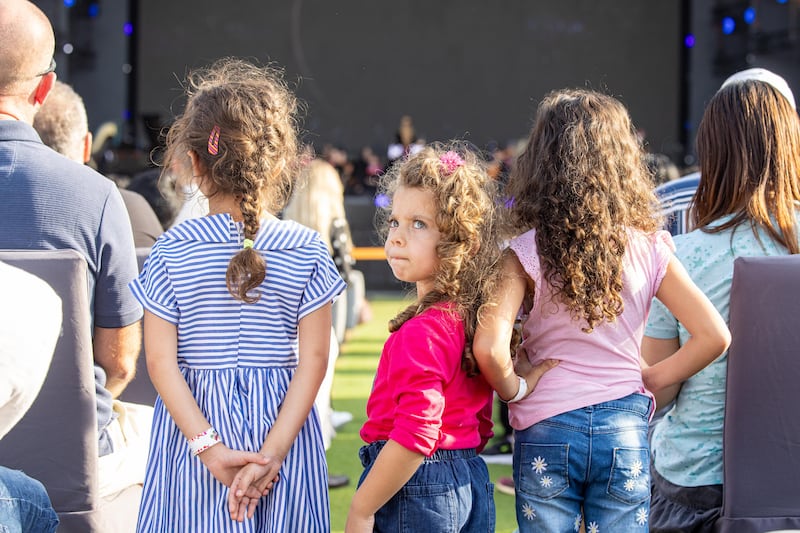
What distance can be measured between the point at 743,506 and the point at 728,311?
0.42 metres

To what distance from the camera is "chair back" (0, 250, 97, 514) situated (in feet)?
5.51

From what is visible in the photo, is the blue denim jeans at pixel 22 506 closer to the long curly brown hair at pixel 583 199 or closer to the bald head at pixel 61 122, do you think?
the long curly brown hair at pixel 583 199

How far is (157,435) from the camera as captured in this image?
1628mm

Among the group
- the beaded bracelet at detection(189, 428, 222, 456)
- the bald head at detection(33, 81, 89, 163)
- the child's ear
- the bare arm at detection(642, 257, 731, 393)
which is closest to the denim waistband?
the beaded bracelet at detection(189, 428, 222, 456)

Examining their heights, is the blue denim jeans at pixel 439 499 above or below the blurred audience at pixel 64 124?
below

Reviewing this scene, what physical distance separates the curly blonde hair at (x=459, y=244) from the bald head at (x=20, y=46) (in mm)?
922

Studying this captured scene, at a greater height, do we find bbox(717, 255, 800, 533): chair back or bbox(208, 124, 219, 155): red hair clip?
bbox(208, 124, 219, 155): red hair clip

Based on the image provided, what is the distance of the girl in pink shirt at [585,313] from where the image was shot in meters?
1.62

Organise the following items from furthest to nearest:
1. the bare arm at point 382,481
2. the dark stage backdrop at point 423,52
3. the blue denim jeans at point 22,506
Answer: the dark stage backdrop at point 423,52, the bare arm at point 382,481, the blue denim jeans at point 22,506

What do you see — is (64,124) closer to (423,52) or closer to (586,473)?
(586,473)

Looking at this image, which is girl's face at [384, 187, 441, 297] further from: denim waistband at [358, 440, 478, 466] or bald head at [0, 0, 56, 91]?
bald head at [0, 0, 56, 91]

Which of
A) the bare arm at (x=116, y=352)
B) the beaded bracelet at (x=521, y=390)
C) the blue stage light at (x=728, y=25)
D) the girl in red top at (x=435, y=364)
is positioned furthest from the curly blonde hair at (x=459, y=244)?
the blue stage light at (x=728, y=25)

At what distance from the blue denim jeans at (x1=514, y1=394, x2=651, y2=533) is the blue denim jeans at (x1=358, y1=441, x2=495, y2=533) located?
0.12 m

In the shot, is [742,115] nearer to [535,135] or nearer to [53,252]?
[535,135]
